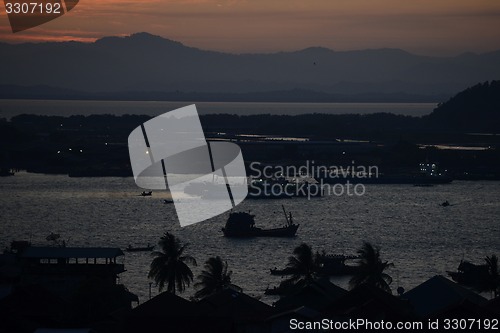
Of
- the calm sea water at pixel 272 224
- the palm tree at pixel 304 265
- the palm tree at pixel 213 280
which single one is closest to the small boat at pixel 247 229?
the calm sea water at pixel 272 224

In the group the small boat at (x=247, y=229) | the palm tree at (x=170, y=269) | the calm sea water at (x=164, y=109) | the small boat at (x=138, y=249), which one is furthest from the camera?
the calm sea water at (x=164, y=109)

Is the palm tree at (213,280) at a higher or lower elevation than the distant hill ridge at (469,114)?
higher

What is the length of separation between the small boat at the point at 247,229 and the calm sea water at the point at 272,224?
28cm

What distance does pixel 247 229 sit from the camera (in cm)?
2581

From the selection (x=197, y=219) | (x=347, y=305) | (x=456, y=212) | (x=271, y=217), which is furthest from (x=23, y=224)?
(x=347, y=305)

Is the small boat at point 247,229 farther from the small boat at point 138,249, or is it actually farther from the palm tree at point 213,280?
the palm tree at point 213,280

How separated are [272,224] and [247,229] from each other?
348 cm

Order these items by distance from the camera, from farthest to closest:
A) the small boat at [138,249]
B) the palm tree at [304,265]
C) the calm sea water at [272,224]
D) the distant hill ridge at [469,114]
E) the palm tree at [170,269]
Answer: the distant hill ridge at [469,114] < the small boat at [138,249] < the calm sea water at [272,224] < the palm tree at [304,265] < the palm tree at [170,269]

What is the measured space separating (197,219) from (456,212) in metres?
7.45

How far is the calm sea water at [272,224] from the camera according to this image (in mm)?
20219

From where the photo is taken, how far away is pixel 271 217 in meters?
31.5

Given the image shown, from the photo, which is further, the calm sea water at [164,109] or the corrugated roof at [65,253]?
the calm sea water at [164,109]

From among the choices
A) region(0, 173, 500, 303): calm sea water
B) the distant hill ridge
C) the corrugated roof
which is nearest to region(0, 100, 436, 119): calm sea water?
the distant hill ridge

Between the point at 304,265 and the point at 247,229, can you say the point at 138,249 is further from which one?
the point at 304,265
